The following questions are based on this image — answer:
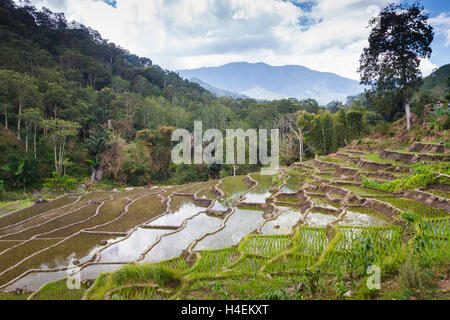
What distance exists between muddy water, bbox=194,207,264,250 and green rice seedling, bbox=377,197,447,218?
5.09m

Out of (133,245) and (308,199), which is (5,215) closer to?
(133,245)

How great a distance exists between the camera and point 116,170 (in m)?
24.3

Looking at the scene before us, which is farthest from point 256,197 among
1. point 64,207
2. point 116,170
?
point 116,170

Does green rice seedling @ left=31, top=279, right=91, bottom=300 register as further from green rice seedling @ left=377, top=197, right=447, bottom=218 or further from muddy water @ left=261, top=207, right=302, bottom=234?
green rice seedling @ left=377, top=197, right=447, bottom=218

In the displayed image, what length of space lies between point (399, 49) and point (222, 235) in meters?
18.2

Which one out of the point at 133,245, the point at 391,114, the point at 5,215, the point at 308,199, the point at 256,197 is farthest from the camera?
the point at 391,114

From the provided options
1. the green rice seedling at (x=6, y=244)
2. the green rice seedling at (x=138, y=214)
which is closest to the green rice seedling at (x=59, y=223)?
the green rice seedling at (x=6, y=244)

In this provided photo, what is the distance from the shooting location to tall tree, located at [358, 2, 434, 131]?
16.5 metres

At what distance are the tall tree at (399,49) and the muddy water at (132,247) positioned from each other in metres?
18.1

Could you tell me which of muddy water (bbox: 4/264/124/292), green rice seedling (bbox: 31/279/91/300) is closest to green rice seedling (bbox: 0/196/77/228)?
muddy water (bbox: 4/264/124/292)

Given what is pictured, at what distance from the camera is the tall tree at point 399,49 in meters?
16.5

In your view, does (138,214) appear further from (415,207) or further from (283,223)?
(415,207)
